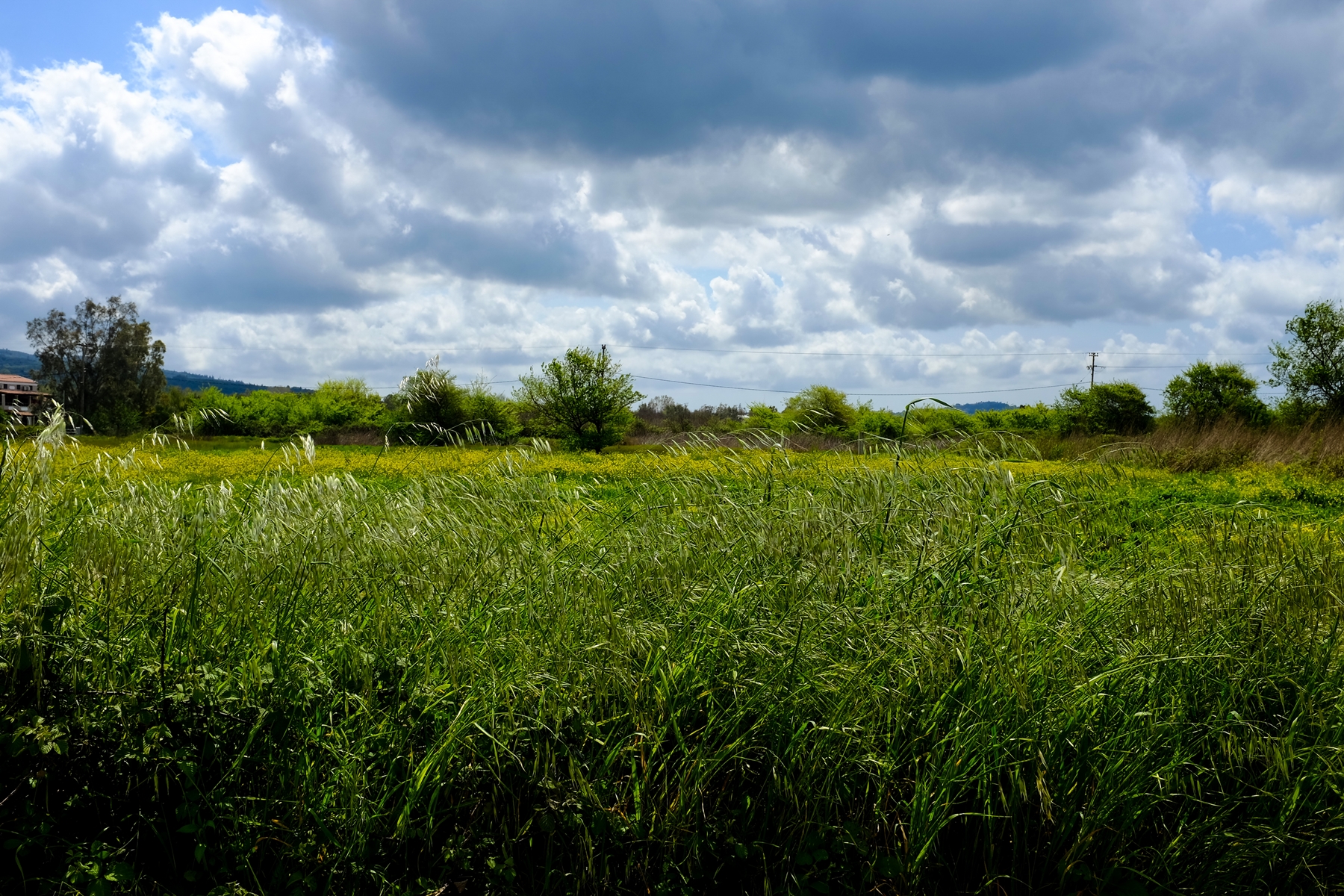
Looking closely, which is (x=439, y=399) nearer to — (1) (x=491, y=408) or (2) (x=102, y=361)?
(1) (x=491, y=408)

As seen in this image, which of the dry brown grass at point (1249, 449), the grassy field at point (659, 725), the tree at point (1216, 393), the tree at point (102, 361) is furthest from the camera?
the tree at point (102, 361)

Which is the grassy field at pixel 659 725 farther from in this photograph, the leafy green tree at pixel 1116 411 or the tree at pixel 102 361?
the tree at pixel 102 361

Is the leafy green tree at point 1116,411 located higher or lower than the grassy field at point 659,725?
higher

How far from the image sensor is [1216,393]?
28.8 m

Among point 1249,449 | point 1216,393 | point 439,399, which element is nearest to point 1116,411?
point 1216,393

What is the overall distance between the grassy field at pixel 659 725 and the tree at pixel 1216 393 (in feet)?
98.6

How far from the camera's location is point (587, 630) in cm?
261

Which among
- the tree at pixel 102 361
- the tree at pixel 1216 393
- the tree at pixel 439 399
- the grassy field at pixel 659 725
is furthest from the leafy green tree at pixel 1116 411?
the tree at pixel 102 361

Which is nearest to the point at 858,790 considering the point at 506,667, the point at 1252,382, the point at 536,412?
the point at 506,667

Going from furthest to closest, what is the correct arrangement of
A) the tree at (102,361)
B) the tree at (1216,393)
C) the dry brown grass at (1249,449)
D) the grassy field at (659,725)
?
the tree at (102,361) → the tree at (1216,393) → the dry brown grass at (1249,449) → the grassy field at (659,725)

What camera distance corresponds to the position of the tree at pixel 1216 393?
27.9 metres

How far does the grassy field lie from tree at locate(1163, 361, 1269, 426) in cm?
3004

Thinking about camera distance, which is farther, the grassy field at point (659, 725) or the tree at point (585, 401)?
the tree at point (585, 401)

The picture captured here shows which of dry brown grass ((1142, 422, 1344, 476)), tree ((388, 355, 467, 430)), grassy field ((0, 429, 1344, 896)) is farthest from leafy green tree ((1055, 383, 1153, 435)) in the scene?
grassy field ((0, 429, 1344, 896))
